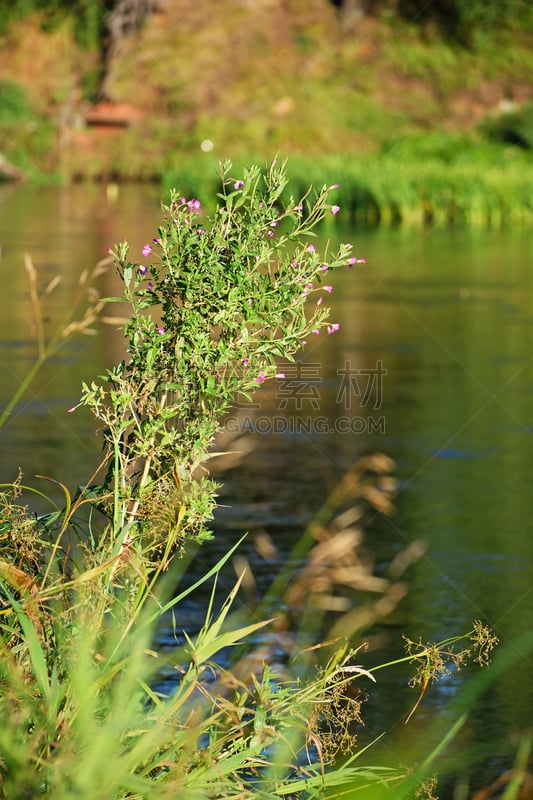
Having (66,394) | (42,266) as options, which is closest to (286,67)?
(42,266)

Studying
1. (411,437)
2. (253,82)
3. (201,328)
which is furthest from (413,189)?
(201,328)

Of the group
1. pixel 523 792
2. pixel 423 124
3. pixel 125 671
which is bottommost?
pixel 423 124

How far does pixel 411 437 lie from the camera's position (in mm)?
8812

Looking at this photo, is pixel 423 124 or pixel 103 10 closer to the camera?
pixel 423 124

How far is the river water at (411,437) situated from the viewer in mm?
5273

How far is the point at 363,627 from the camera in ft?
17.7

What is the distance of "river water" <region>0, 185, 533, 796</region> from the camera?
17.3 feet

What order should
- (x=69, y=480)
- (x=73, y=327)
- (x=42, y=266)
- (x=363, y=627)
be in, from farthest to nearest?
1. (x=42, y=266)
2. (x=69, y=480)
3. (x=363, y=627)
4. (x=73, y=327)

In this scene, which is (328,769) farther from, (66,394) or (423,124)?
(423,124)

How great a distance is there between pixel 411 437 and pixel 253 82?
3482 cm

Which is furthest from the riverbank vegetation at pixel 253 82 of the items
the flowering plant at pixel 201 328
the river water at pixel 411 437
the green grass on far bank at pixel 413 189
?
the flowering plant at pixel 201 328

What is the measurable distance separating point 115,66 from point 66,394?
1328 inches

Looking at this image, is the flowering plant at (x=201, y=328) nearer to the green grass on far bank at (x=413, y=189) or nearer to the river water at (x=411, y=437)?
the river water at (x=411, y=437)

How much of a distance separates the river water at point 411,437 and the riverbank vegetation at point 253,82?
20650 mm
